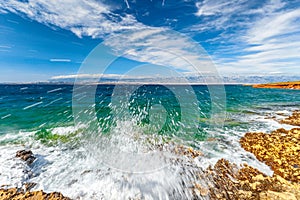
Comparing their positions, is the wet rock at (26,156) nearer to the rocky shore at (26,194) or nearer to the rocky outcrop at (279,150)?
the rocky shore at (26,194)

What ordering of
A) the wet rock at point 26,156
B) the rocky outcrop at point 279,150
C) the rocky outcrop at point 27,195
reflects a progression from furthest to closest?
the wet rock at point 26,156
the rocky outcrop at point 279,150
the rocky outcrop at point 27,195

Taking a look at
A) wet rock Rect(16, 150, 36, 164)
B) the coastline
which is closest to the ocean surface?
wet rock Rect(16, 150, 36, 164)

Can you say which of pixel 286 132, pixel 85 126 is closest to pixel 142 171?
pixel 85 126

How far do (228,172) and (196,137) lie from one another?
4450 millimetres

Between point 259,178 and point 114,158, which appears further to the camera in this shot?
point 114,158

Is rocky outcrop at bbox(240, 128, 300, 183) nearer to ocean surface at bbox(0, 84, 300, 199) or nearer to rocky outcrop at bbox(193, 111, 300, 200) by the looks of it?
rocky outcrop at bbox(193, 111, 300, 200)

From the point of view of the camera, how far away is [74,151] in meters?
7.90

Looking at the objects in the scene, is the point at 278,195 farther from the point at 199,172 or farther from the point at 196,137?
the point at 196,137

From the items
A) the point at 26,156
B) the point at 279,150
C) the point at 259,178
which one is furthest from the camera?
the point at 279,150

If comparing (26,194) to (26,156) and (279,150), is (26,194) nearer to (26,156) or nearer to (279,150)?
(26,156)

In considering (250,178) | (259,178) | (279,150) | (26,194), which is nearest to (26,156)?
(26,194)

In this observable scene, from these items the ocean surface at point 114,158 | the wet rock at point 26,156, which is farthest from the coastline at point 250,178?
the ocean surface at point 114,158

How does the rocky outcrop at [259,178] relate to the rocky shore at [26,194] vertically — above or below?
below

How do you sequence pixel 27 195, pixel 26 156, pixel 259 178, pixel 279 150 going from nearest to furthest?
pixel 27 195, pixel 259 178, pixel 26 156, pixel 279 150
